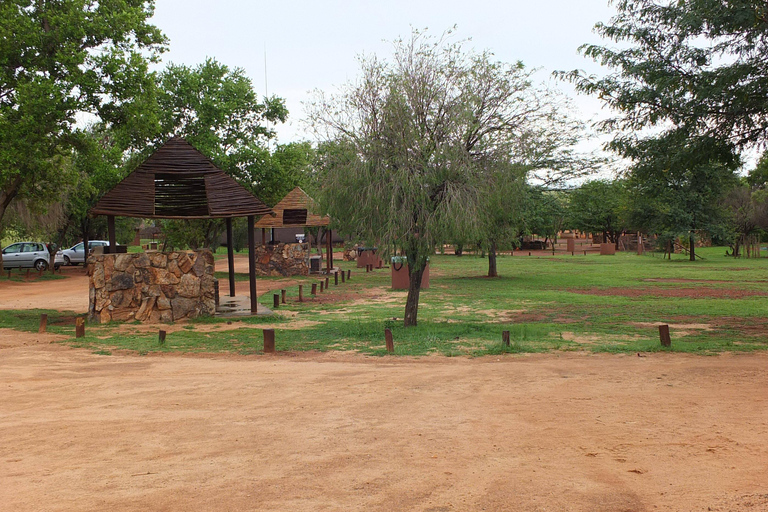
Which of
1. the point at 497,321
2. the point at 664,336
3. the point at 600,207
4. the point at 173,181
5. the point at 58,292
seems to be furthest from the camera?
the point at 600,207

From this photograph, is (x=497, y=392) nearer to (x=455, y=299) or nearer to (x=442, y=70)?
(x=442, y=70)

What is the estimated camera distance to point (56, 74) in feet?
79.8

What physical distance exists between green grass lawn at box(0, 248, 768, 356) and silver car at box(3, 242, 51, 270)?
17998 millimetres

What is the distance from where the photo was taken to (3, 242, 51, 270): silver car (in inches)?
1372

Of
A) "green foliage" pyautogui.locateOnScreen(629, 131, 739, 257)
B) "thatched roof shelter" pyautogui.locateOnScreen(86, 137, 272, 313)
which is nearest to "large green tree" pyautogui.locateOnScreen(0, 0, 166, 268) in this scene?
"thatched roof shelter" pyautogui.locateOnScreen(86, 137, 272, 313)

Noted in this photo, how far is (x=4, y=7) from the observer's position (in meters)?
23.5

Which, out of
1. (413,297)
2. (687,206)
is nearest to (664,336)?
(413,297)

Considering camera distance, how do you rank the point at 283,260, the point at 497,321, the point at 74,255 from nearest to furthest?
the point at 497,321
the point at 283,260
the point at 74,255

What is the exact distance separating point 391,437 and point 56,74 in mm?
23187

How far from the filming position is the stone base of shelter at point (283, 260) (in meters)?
32.7

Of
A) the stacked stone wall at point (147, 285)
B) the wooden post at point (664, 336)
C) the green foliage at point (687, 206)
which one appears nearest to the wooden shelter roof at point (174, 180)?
the stacked stone wall at point (147, 285)

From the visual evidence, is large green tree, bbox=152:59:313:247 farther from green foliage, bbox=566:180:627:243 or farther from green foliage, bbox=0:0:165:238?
green foliage, bbox=566:180:627:243

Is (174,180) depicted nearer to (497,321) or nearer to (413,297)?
(413,297)

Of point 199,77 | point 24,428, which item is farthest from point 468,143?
point 199,77
